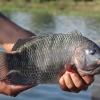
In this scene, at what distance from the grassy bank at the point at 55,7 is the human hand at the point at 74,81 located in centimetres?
2976

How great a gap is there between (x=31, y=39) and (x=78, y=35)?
1.00ft

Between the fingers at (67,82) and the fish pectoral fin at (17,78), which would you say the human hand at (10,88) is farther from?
the fingers at (67,82)

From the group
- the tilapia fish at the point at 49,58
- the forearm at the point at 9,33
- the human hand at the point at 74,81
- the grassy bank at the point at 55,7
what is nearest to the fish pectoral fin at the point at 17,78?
the tilapia fish at the point at 49,58

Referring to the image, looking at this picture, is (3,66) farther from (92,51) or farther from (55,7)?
(55,7)

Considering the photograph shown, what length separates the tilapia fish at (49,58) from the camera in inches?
108

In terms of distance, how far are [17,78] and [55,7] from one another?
36.0 meters

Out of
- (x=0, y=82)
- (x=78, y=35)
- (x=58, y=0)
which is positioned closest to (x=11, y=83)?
(x=0, y=82)

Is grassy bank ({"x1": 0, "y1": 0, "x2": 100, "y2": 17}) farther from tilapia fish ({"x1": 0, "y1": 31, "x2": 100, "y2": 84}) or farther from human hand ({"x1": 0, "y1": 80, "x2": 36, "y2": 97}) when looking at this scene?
tilapia fish ({"x1": 0, "y1": 31, "x2": 100, "y2": 84})

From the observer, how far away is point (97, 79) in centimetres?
501

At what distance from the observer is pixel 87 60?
2.76m

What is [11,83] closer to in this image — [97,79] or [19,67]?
[19,67]

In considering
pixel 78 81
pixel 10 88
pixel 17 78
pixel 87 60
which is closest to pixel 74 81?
pixel 78 81

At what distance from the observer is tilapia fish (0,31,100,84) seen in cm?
274

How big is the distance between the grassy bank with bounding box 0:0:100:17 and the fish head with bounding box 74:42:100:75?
98.2ft
